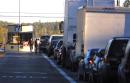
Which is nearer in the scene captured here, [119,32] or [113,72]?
[113,72]

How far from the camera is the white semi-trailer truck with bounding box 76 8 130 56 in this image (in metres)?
24.6

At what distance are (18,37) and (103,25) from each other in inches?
1933

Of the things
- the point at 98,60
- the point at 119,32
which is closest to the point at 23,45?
the point at 119,32

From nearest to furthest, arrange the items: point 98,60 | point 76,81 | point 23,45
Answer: point 98,60
point 76,81
point 23,45

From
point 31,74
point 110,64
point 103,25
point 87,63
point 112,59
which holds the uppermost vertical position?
point 103,25

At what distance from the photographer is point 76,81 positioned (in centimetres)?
2327

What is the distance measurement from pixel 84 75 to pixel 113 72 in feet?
19.9

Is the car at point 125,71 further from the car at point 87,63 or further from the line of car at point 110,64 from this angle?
the car at point 87,63

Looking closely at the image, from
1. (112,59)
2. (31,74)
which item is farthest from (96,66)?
(31,74)

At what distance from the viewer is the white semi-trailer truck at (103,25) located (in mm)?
24594

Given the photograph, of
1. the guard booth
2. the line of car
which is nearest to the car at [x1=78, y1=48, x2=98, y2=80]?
the line of car

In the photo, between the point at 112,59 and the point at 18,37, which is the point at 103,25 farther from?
the point at 18,37

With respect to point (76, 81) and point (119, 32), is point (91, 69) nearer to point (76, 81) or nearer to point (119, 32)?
point (76, 81)

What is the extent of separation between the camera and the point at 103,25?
973 inches
